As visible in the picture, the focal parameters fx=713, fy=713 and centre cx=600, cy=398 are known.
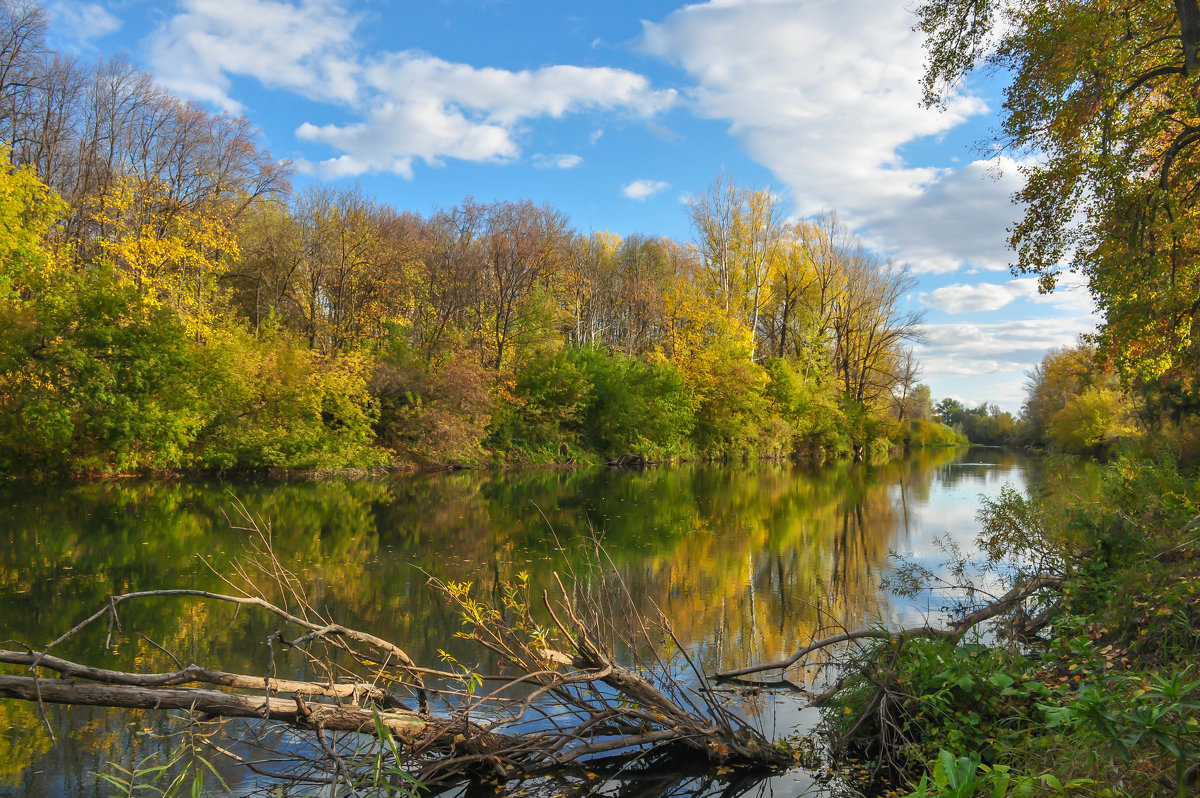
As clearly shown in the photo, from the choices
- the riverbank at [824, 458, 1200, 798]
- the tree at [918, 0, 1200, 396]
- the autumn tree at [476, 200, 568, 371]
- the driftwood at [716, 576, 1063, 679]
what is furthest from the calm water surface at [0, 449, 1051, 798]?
the autumn tree at [476, 200, 568, 371]

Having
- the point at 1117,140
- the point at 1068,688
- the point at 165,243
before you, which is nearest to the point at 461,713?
the point at 1068,688

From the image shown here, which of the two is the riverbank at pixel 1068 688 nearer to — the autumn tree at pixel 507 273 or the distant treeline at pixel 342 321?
the distant treeline at pixel 342 321

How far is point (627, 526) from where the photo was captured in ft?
50.4

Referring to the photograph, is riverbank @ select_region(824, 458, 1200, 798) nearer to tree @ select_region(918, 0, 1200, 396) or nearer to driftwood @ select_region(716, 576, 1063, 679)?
driftwood @ select_region(716, 576, 1063, 679)

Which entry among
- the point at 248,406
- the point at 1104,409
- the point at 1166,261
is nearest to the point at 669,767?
the point at 1166,261

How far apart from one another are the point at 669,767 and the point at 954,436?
83.8 meters

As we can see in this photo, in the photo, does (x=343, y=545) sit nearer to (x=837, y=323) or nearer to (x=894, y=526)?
(x=894, y=526)

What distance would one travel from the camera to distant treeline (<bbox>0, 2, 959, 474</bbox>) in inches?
786

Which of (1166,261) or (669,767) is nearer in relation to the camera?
(669,767)

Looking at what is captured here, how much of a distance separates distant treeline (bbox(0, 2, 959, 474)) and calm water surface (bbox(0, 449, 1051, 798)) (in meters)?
3.08

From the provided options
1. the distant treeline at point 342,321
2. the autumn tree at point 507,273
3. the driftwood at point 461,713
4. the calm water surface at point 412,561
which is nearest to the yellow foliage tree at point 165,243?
the distant treeline at point 342,321

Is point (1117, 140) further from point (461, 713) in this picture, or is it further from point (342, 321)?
point (342, 321)

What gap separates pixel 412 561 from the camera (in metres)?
11.3

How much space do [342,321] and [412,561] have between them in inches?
874
